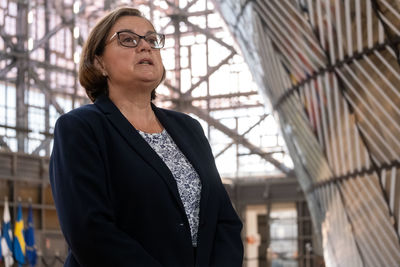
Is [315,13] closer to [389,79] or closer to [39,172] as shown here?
[389,79]

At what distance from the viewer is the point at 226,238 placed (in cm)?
299

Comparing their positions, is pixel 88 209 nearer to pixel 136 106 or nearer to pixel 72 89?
pixel 136 106

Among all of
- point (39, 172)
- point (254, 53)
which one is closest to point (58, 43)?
point (39, 172)

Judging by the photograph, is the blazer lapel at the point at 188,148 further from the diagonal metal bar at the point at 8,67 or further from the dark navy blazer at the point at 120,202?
the diagonal metal bar at the point at 8,67

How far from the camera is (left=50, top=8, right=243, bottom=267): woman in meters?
2.65

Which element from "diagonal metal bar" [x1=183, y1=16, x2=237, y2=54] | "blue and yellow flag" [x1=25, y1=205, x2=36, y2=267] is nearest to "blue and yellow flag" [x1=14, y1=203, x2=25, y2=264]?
"blue and yellow flag" [x1=25, y1=205, x2=36, y2=267]

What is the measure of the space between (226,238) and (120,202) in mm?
428

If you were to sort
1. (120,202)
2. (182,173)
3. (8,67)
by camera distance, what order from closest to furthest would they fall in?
1. (120,202)
2. (182,173)
3. (8,67)

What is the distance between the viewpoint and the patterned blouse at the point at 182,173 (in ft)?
9.59

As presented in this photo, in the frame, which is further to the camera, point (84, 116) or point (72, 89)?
point (72, 89)

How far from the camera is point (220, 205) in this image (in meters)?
3.05

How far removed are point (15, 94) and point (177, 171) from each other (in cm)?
2891

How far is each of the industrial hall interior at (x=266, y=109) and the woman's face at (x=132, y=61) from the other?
0.18 feet

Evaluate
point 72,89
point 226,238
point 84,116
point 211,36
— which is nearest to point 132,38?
point 84,116
